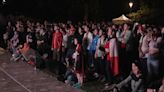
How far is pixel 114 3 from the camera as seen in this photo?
5009 centimetres

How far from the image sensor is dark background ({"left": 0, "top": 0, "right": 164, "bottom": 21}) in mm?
44125

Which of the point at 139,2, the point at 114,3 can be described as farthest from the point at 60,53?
the point at 114,3

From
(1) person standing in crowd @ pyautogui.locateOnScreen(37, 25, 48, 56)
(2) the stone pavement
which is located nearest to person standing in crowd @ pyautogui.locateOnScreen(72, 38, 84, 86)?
(2) the stone pavement

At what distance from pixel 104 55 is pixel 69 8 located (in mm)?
33597

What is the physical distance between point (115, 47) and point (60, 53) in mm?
4612

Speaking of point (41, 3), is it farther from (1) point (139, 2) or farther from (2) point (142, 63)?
(2) point (142, 63)

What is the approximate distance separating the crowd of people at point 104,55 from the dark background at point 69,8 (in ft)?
76.8

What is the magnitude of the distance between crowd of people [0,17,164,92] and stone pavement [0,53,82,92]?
0.37m

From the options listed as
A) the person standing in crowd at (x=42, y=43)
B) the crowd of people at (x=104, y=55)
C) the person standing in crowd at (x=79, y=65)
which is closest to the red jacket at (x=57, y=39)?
the crowd of people at (x=104, y=55)

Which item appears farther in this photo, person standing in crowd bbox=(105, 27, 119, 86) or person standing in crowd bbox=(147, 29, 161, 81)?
person standing in crowd bbox=(105, 27, 119, 86)

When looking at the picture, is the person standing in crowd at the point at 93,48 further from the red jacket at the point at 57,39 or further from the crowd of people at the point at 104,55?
the red jacket at the point at 57,39

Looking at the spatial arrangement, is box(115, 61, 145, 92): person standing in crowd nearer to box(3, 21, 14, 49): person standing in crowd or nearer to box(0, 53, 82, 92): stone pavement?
box(0, 53, 82, 92): stone pavement

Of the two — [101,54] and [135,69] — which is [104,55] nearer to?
[101,54]

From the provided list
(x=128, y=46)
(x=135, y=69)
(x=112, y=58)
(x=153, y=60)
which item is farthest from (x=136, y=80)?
(x=128, y=46)
